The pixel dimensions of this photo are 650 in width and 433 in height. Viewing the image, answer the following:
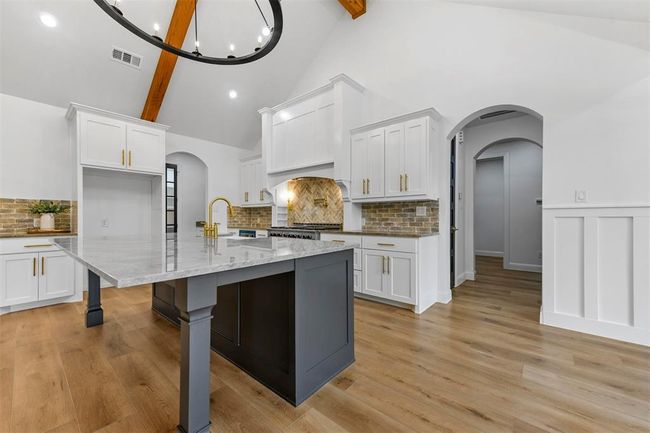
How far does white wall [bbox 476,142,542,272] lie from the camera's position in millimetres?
5562

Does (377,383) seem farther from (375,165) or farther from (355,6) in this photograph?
(355,6)

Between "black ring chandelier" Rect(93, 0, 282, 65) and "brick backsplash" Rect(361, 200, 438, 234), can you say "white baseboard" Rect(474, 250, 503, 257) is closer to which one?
"brick backsplash" Rect(361, 200, 438, 234)

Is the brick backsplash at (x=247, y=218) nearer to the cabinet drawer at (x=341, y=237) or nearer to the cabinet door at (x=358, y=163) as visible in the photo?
the cabinet drawer at (x=341, y=237)

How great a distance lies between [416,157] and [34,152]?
5022 mm

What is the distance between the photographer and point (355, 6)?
4.14m

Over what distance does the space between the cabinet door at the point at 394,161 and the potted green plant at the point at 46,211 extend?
437 centimetres

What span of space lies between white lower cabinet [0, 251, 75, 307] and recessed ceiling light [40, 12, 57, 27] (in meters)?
2.70

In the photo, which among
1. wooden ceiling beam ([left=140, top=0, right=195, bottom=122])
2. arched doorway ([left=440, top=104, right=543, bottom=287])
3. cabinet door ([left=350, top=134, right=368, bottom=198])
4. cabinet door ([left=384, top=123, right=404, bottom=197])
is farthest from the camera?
arched doorway ([left=440, top=104, right=543, bottom=287])

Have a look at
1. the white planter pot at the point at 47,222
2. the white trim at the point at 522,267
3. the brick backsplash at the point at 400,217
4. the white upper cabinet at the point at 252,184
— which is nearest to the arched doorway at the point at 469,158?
the brick backsplash at the point at 400,217

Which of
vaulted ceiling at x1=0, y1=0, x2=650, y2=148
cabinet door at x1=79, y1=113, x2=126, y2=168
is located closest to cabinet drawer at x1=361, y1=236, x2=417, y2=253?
vaulted ceiling at x1=0, y1=0, x2=650, y2=148

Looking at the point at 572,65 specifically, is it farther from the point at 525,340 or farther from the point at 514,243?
the point at 514,243

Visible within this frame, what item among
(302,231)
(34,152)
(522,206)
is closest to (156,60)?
(34,152)

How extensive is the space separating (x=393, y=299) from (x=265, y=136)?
11.4 ft

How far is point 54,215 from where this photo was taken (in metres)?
3.85
